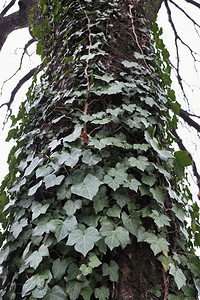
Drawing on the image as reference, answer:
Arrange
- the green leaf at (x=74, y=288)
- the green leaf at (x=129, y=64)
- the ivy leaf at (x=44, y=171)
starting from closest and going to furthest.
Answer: the green leaf at (x=74, y=288), the ivy leaf at (x=44, y=171), the green leaf at (x=129, y=64)

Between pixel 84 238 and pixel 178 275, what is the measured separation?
34 centimetres

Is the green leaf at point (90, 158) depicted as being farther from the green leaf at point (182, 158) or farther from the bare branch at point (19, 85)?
the bare branch at point (19, 85)

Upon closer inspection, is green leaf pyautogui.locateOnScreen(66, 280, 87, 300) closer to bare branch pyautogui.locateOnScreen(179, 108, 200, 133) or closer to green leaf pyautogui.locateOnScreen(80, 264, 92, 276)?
green leaf pyautogui.locateOnScreen(80, 264, 92, 276)

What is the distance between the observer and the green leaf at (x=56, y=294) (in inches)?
29.7

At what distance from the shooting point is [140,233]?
860 millimetres

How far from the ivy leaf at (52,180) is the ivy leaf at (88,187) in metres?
0.07

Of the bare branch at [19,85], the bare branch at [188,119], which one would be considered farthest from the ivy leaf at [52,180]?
the bare branch at [19,85]

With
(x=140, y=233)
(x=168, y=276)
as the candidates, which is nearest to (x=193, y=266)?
(x=168, y=276)

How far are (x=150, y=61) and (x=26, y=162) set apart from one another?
841 mm

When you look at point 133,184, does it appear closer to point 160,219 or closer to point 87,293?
point 160,219

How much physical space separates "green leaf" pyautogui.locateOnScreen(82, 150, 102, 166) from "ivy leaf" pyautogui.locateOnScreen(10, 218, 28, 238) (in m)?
0.32

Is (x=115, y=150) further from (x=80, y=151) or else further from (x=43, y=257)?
(x=43, y=257)

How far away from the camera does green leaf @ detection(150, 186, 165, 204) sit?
3.03ft

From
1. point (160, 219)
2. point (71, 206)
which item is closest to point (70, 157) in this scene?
point (71, 206)
